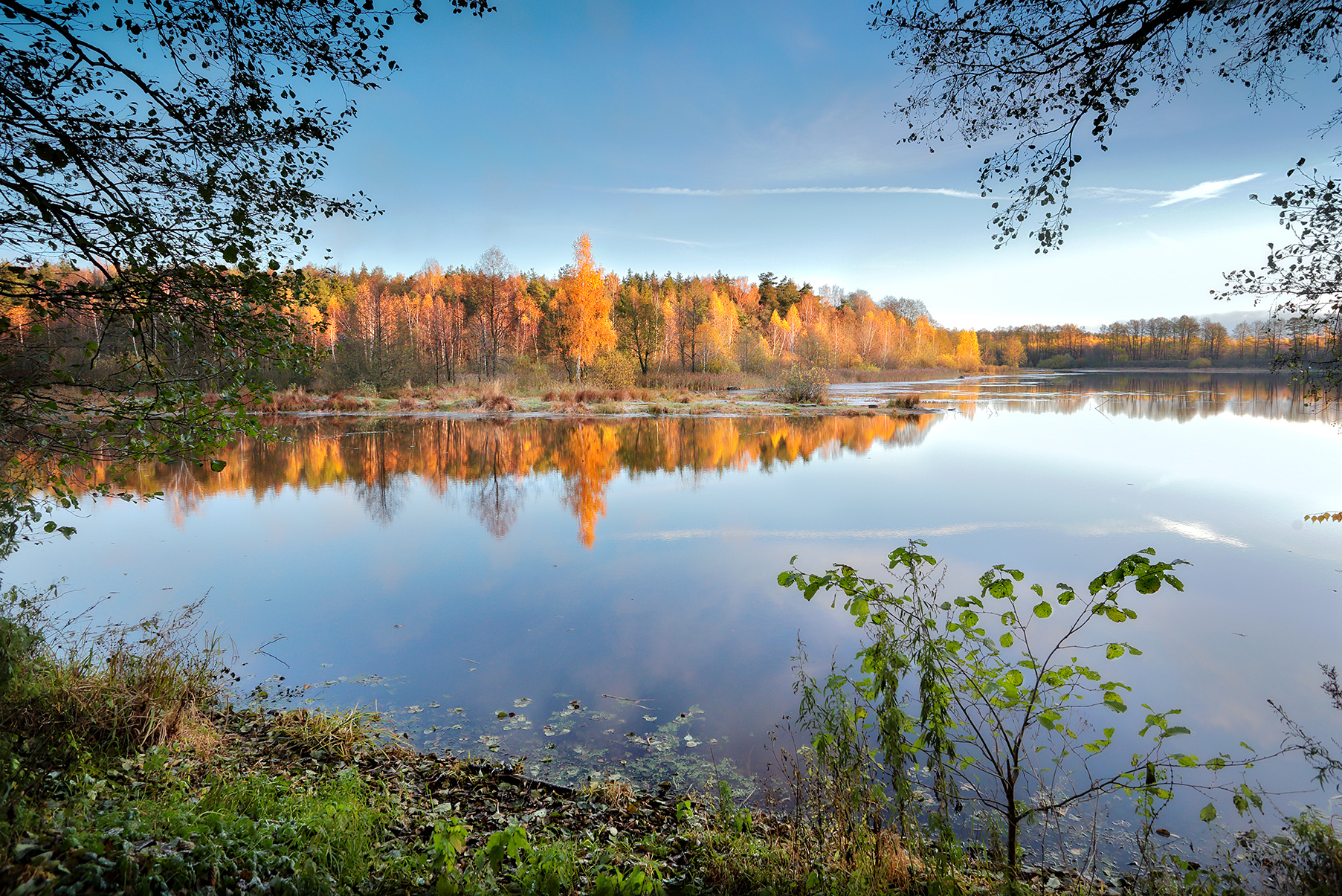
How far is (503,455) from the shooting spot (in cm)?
2116

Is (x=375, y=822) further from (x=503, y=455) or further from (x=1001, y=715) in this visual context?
(x=503, y=455)

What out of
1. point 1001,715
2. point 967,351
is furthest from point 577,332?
point 967,351

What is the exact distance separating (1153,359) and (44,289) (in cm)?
13904

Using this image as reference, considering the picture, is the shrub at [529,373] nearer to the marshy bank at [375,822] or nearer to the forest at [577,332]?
the forest at [577,332]

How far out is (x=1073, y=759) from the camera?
5.03m

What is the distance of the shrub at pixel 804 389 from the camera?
3906cm

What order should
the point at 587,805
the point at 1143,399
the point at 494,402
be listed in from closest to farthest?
the point at 587,805 → the point at 494,402 → the point at 1143,399

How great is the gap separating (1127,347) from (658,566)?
140m

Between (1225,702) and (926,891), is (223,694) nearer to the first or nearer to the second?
(926,891)

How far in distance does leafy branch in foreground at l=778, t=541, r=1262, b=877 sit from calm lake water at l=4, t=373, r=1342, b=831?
0.69 meters

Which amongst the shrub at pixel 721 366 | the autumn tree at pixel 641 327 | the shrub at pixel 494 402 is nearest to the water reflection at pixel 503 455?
the shrub at pixel 494 402

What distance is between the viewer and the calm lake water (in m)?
5.95

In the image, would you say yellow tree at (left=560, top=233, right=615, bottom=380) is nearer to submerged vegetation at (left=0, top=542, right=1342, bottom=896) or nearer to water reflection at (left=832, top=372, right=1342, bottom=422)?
water reflection at (left=832, top=372, right=1342, bottom=422)

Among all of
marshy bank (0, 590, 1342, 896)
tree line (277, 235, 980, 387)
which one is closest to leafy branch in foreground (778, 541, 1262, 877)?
marshy bank (0, 590, 1342, 896)
